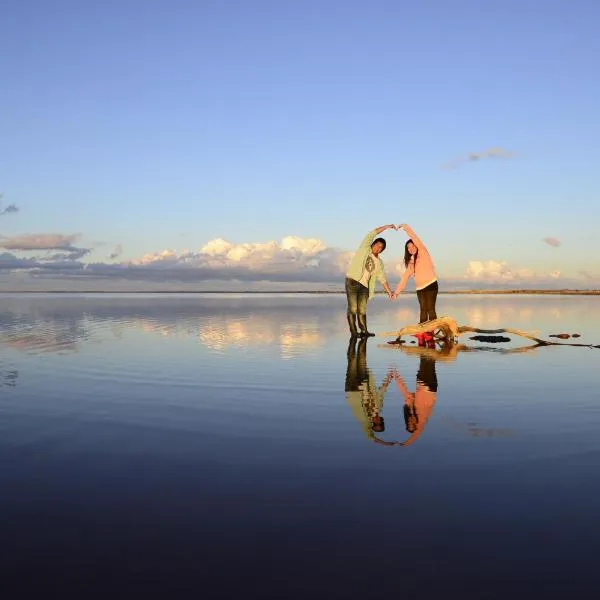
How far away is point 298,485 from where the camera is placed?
552cm

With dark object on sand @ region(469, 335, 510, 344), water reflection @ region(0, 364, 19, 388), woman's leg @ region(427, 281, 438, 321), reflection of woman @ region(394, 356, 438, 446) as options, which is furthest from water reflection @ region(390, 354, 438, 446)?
dark object on sand @ region(469, 335, 510, 344)

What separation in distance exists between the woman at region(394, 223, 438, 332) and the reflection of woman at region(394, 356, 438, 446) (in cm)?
592

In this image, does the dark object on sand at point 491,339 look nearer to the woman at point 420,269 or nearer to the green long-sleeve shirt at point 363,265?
the woman at point 420,269

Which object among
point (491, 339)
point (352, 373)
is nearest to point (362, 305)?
point (491, 339)

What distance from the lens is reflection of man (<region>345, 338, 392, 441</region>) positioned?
8.16 meters

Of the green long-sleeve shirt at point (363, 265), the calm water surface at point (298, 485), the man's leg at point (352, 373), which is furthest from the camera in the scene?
the green long-sleeve shirt at point (363, 265)

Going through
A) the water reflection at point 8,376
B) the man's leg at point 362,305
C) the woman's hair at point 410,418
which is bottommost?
the woman's hair at point 410,418

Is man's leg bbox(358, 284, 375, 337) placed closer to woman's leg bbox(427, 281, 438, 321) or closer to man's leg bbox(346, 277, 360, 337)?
man's leg bbox(346, 277, 360, 337)

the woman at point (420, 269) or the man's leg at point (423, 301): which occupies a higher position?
the woman at point (420, 269)

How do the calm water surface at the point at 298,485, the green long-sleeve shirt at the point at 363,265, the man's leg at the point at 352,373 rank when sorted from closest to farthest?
1. the calm water surface at the point at 298,485
2. the man's leg at the point at 352,373
3. the green long-sleeve shirt at the point at 363,265

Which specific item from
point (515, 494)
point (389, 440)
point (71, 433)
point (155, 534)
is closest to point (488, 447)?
point (389, 440)

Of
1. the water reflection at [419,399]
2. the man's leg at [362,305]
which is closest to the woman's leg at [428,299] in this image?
the man's leg at [362,305]

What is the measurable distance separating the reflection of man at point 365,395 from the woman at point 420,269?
15.6 ft

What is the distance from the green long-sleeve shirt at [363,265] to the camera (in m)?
20.9
